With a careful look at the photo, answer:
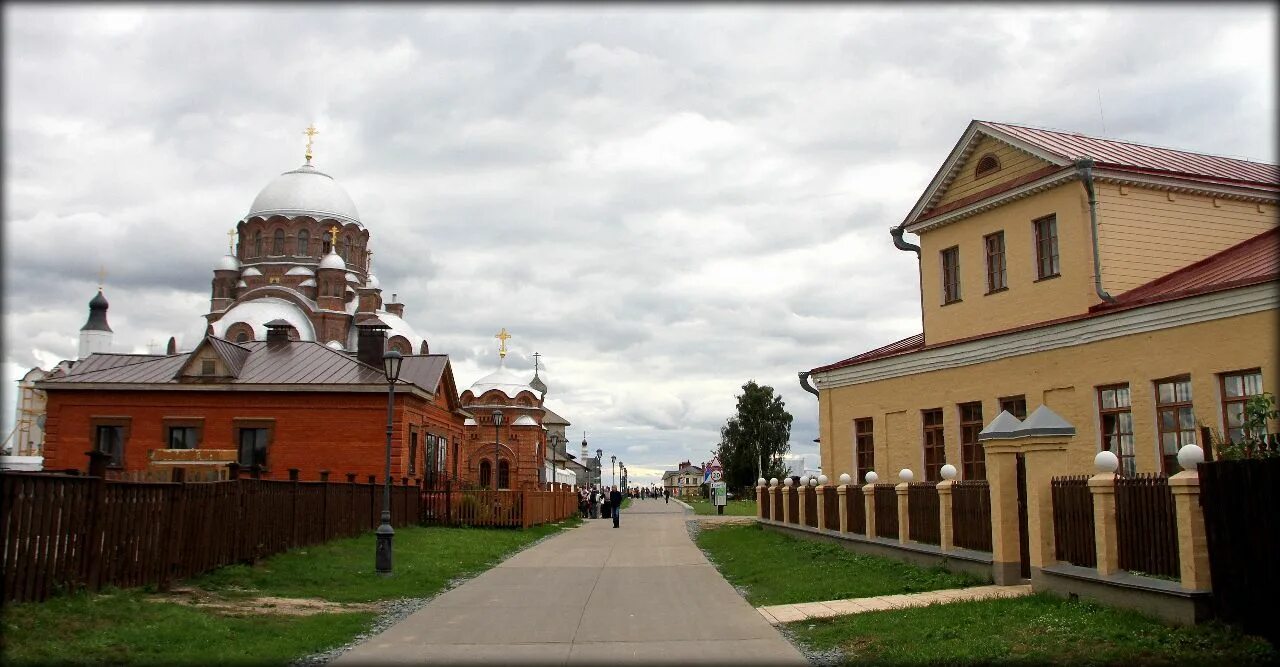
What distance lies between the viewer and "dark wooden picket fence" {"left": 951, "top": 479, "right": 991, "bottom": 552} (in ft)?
44.8

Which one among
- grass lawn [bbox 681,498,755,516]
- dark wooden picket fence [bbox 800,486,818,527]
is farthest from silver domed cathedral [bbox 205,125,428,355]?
dark wooden picket fence [bbox 800,486,818,527]

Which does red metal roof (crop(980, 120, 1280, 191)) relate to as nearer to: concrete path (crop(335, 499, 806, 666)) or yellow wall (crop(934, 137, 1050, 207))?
yellow wall (crop(934, 137, 1050, 207))

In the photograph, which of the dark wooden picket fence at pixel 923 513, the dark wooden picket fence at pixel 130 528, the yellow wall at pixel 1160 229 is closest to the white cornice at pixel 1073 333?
the yellow wall at pixel 1160 229

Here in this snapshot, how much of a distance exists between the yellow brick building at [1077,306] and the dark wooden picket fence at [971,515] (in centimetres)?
337

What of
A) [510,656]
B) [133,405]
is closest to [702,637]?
[510,656]

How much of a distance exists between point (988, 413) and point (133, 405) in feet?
83.8

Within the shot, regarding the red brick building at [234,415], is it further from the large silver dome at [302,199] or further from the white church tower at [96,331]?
the white church tower at [96,331]

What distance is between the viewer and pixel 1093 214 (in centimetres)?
1778

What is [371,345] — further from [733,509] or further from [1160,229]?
[733,509]

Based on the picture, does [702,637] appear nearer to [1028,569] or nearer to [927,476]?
[1028,569]

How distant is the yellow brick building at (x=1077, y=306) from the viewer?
14.6 meters

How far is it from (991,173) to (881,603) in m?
11.6

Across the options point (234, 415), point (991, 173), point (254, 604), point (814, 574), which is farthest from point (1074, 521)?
point (234, 415)

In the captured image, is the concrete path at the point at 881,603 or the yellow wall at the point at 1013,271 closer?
the concrete path at the point at 881,603
